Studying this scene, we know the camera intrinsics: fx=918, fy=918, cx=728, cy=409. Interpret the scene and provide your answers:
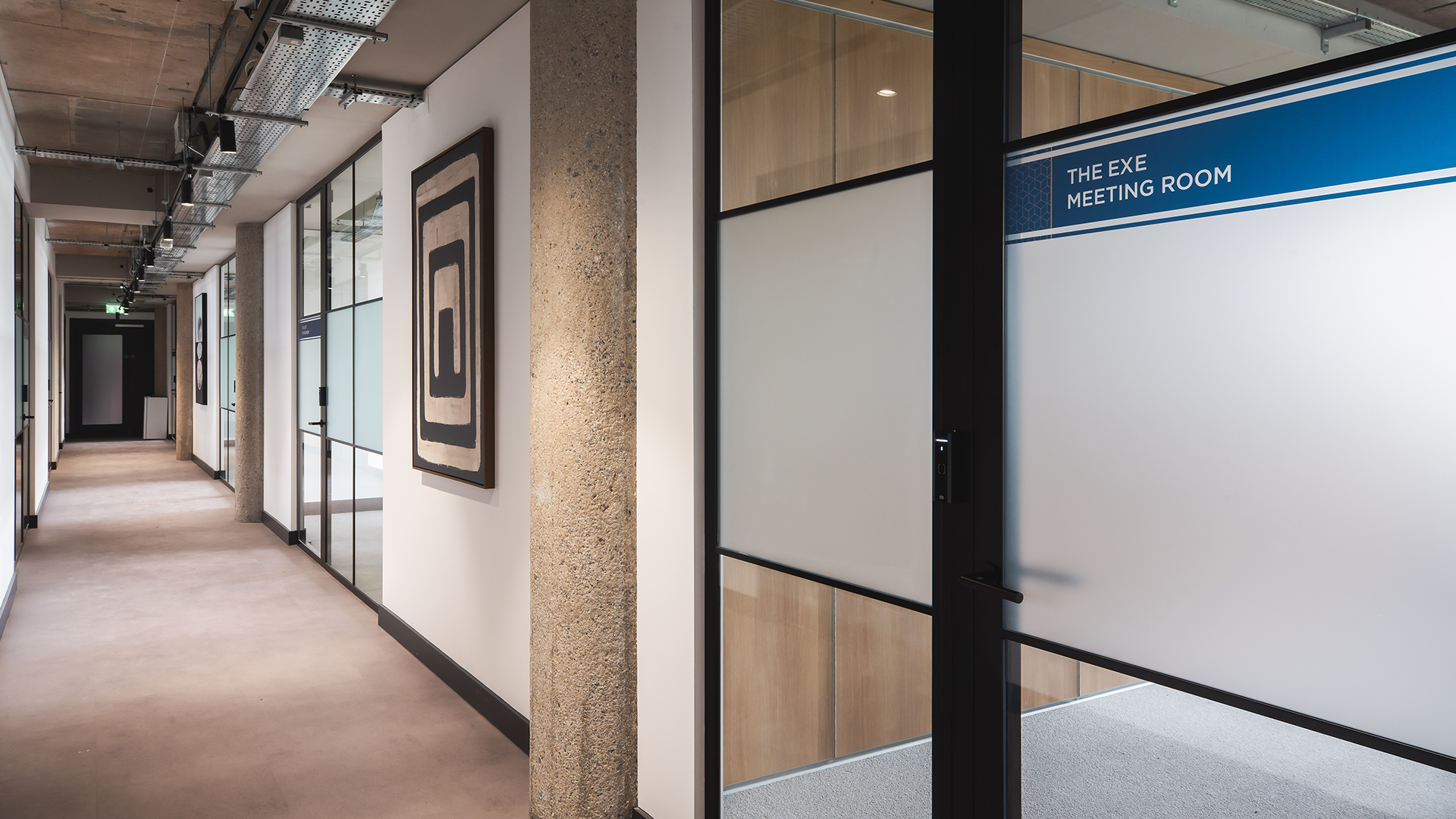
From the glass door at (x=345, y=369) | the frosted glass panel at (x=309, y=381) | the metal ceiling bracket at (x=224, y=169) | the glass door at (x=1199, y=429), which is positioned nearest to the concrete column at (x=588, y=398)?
the glass door at (x=1199, y=429)

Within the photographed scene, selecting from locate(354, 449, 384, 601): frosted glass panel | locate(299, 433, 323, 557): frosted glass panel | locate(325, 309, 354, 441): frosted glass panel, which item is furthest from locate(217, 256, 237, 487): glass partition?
locate(354, 449, 384, 601): frosted glass panel

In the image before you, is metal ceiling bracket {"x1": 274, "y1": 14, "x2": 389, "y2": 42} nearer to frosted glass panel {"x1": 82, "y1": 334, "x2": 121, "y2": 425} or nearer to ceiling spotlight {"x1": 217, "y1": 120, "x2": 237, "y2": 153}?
ceiling spotlight {"x1": 217, "y1": 120, "x2": 237, "y2": 153}

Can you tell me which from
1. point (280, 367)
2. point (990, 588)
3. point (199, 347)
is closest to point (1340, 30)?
point (990, 588)

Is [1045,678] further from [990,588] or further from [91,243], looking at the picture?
[91,243]

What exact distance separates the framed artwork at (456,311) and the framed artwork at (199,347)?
37.0ft

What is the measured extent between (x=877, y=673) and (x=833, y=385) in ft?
2.41

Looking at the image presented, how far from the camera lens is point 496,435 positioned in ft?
14.1

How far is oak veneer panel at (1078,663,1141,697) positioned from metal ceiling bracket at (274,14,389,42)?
132 inches

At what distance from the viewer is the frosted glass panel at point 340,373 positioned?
267 inches

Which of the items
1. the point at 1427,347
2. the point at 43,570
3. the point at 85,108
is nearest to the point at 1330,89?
the point at 1427,347

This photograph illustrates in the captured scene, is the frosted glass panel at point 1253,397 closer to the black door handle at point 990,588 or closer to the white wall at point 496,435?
the black door handle at point 990,588

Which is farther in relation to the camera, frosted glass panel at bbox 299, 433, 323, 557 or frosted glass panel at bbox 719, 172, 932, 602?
frosted glass panel at bbox 299, 433, 323, 557

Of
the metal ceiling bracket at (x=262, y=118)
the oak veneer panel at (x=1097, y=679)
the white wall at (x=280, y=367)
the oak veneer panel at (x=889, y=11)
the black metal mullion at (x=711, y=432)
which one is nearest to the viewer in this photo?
the oak veneer panel at (x=1097, y=679)

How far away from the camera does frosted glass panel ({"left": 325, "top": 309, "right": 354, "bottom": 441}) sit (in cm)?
679
